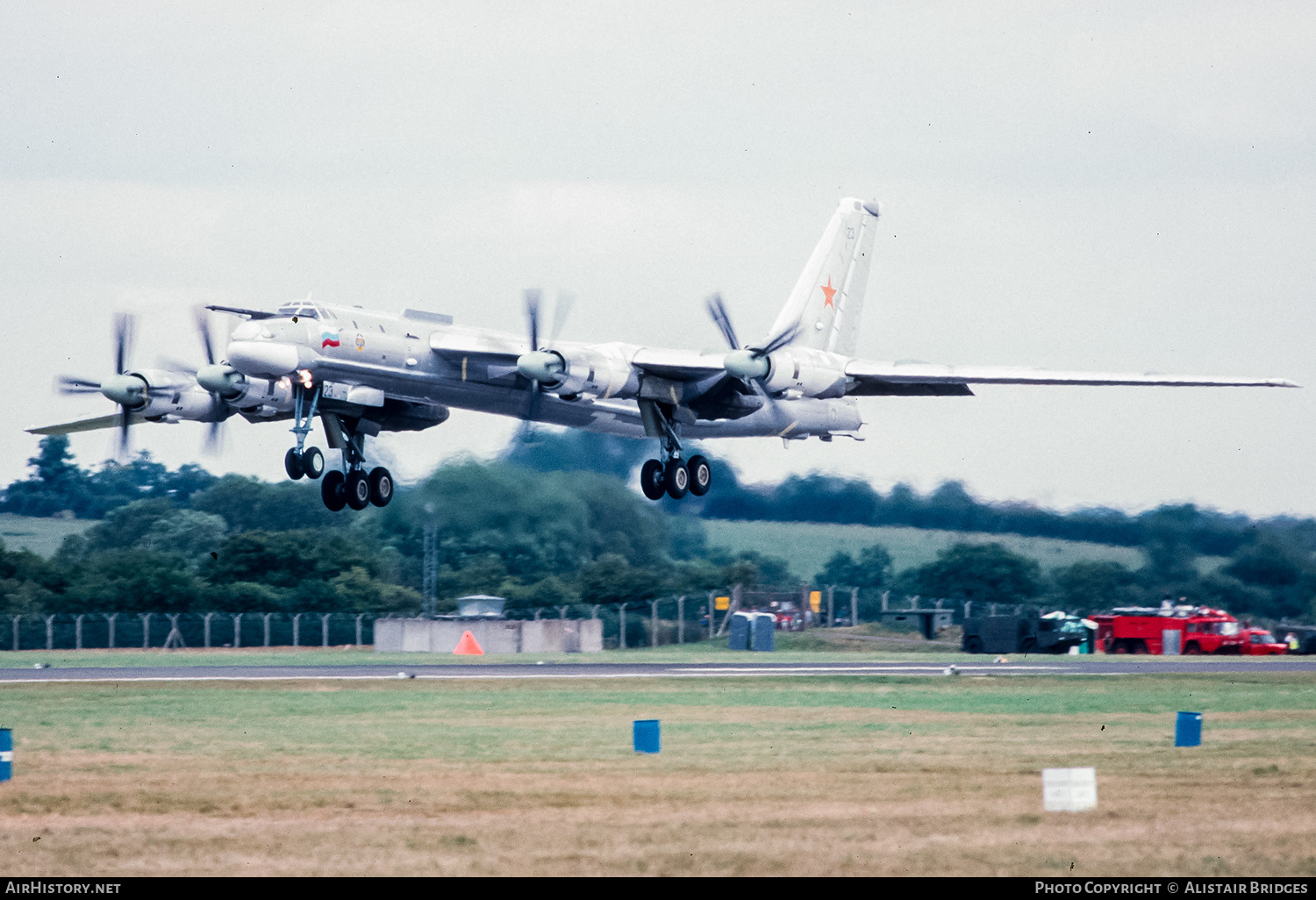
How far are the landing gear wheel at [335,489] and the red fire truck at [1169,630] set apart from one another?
26239 mm

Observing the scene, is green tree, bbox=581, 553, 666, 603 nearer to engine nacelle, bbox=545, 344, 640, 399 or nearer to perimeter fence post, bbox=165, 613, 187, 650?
perimeter fence post, bbox=165, 613, 187, 650

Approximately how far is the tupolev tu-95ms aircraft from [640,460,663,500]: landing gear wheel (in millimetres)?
29

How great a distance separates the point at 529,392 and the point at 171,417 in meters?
8.40

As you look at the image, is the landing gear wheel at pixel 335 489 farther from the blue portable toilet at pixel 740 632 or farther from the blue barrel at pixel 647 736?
the blue portable toilet at pixel 740 632

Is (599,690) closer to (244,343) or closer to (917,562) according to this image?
(244,343)

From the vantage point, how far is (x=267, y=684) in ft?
108

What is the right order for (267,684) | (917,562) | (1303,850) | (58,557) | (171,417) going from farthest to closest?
(58,557)
(917,562)
(171,417)
(267,684)
(1303,850)

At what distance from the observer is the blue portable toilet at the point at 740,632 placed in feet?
171

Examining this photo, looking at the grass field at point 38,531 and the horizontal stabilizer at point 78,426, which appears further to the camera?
the grass field at point 38,531

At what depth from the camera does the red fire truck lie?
49906 mm

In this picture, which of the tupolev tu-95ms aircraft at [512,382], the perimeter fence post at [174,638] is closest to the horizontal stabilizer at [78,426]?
the tupolev tu-95ms aircraft at [512,382]

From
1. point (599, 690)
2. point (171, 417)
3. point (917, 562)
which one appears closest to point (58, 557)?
point (171, 417)

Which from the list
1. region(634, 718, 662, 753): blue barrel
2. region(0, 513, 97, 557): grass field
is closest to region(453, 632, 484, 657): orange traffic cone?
region(0, 513, 97, 557): grass field

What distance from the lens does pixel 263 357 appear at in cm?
2952
